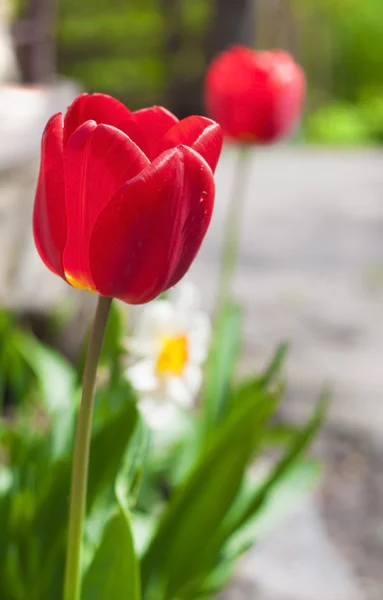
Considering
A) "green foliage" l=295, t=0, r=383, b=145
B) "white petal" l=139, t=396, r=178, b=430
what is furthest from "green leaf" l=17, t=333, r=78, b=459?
"green foliage" l=295, t=0, r=383, b=145

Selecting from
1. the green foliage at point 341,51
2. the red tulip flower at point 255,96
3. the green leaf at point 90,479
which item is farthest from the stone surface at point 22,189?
the green foliage at point 341,51

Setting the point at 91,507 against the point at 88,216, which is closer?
the point at 88,216

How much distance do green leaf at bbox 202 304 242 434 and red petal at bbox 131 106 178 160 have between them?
0.61m

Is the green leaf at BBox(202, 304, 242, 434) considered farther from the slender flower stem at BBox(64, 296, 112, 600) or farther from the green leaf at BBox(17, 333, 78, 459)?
the slender flower stem at BBox(64, 296, 112, 600)

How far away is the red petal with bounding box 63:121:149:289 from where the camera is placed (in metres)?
0.36

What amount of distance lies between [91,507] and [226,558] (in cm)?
18

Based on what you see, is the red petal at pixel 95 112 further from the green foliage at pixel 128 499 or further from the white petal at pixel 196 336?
the white petal at pixel 196 336

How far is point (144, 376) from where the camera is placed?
0.79 m

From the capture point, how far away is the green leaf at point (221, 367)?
979 mm

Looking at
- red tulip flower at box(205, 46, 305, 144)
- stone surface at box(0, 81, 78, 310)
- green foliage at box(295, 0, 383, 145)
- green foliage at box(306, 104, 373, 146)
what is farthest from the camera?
green foliage at box(295, 0, 383, 145)

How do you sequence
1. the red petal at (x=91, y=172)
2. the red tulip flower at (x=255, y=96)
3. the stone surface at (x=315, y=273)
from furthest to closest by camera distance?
the stone surface at (x=315, y=273) → the red tulip flower at (x=255, y=96) → the red petal at (x=91, y=172)

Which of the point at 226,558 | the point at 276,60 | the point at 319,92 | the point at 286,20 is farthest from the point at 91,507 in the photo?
the point at 319,92

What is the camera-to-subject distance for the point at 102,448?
674 mm

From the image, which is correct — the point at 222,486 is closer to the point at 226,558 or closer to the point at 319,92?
the point at 226,558
